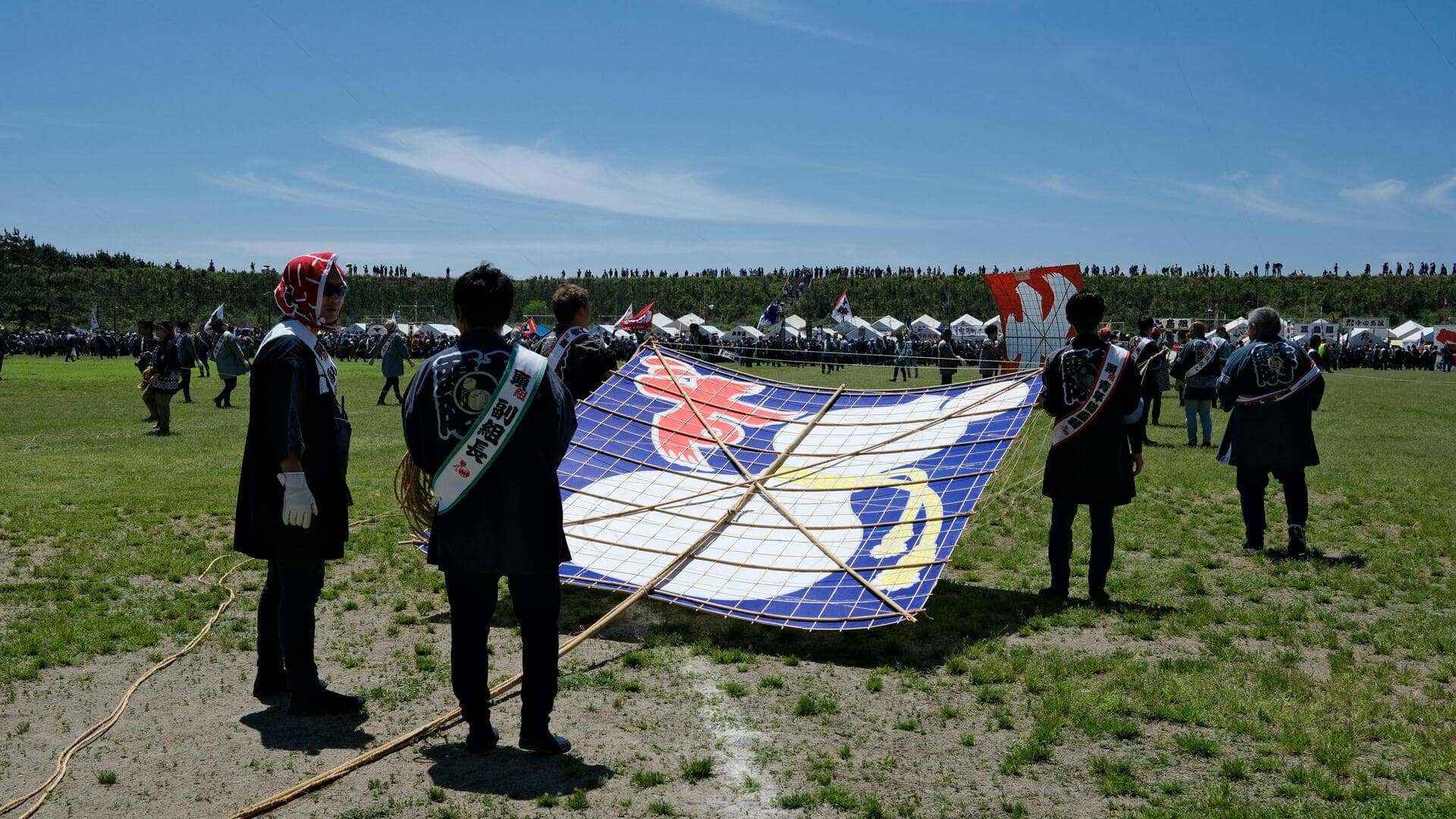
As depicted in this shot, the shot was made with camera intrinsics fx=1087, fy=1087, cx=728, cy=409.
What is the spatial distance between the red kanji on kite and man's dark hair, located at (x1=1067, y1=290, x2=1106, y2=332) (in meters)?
2.53

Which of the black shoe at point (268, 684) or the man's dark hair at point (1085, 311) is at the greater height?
the man's dark hair at point (1085, 311)

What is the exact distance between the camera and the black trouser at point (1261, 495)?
8625 millimetres

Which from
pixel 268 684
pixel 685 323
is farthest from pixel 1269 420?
pixel 685 323

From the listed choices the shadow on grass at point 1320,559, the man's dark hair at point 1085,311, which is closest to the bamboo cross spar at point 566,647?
the man's dark hair at point 1085,311

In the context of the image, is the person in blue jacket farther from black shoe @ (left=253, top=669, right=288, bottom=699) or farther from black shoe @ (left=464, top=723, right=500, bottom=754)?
black shoe @ (left=253, top=669, right=288, bottom=699)

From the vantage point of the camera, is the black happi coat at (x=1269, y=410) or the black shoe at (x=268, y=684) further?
the black happi coat at (x=1269, y=410)

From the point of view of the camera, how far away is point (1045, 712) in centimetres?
510

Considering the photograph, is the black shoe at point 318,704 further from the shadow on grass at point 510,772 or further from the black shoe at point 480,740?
the black shoe at point 480,740

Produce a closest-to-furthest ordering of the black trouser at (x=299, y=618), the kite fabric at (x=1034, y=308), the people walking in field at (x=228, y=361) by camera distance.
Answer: the black trouser at (x=299, y=618), the kite fabric at (x=1034, y=308), the people walking in field at (x=228, y=361)

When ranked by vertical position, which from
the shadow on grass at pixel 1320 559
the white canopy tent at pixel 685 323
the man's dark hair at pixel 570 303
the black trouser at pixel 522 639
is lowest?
the shadow on grass at pixel 1320 559

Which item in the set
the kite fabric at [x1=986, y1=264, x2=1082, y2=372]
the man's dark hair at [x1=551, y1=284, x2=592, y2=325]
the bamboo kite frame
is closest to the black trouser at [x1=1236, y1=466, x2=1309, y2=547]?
the bamboo kite frame

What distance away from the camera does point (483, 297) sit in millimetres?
4465

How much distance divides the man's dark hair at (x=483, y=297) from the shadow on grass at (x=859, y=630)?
2.56m

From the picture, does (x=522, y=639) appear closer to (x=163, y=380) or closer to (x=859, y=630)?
(x=859, y=630)
